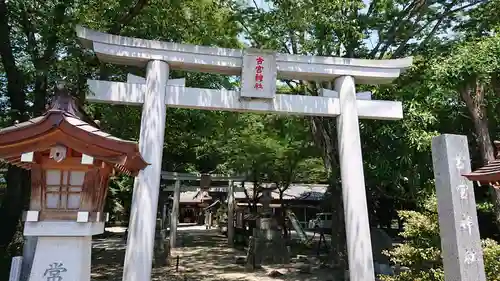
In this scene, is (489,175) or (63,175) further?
(489,175)

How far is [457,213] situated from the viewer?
5520 mm

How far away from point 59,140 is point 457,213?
5.29 meters

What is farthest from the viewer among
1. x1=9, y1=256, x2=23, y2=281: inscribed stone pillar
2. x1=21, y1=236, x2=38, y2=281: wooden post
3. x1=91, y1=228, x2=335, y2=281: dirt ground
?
x1=91, y1=228, x2=335, y2=281: dirt ground

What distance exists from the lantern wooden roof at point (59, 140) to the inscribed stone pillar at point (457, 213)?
4505 mm

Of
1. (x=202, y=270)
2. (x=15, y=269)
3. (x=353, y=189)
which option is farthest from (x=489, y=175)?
(x=202, y=270)

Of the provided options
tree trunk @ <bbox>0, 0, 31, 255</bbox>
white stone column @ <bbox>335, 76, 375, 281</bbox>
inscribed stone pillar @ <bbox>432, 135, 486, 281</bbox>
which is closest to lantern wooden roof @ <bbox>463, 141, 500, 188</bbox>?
inscribed stone pillar @ <bbox>432, 135, 486, 281</bbox>

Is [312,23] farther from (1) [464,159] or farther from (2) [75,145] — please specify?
(2) [75,145]

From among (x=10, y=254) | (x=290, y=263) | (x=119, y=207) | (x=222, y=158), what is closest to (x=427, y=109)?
(x=290, y=263)

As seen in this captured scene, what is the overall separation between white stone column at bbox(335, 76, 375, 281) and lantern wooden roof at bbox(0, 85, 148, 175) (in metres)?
4.29

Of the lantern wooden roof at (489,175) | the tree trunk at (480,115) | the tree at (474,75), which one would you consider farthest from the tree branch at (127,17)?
the tree trunk at (480,115)

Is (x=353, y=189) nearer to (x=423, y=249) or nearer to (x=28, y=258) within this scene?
(x=423, y=249)

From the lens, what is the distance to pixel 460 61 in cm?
812

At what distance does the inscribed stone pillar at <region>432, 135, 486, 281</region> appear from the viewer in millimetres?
5402

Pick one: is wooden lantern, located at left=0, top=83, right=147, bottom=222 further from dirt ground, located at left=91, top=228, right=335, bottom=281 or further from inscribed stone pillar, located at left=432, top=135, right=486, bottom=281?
dirt ground, located at left=91, top=228, right=335, bottom=281
